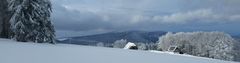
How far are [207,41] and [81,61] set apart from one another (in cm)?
6338

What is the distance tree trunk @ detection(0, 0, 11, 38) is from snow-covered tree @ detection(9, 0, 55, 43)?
1.42m

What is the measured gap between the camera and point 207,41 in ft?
242

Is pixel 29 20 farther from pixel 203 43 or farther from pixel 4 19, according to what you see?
pixel 203 43

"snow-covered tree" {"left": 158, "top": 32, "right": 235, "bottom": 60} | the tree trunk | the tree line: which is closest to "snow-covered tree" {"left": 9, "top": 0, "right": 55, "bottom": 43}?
the tree line

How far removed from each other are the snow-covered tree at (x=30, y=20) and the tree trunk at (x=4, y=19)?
1419mm

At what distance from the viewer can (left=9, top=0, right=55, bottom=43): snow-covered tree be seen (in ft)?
81.1

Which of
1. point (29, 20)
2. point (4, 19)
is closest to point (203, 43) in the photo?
point (4, 19)

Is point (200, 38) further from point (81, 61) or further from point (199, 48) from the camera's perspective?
point (81, 61)

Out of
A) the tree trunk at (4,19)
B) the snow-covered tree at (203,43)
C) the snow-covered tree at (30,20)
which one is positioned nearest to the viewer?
the snow-covered tree at (30,20)

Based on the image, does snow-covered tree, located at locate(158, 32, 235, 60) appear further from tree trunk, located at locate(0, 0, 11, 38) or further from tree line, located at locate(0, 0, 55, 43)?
tree line, located at locate(0, 0, 55, 43)

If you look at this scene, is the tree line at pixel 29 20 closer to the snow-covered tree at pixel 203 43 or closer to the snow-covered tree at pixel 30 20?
the snow-covered tree at pixel 30 20

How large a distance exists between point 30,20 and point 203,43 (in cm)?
5235

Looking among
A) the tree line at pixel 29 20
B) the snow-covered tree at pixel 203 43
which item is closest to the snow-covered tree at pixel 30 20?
the tree line at pixel 29 20

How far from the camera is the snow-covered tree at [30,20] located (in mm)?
24719
